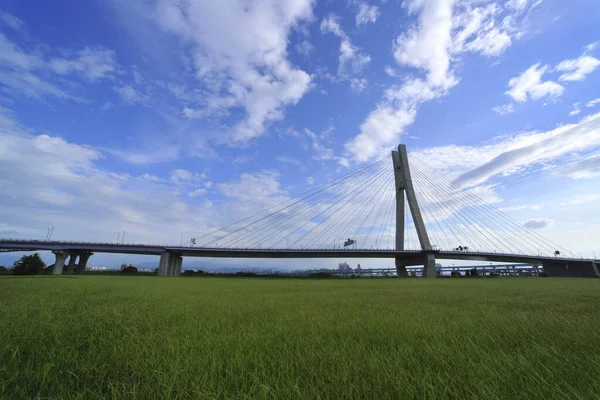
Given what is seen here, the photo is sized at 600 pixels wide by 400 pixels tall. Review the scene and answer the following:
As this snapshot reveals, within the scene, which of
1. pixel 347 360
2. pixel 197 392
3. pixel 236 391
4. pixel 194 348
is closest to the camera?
pixel 197 392

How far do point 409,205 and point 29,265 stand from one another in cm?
7232

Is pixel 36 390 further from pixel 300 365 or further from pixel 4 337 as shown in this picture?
pixel 300 365

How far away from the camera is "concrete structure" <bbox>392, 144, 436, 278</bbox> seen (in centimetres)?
4859

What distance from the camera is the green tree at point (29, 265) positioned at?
48.1 meters

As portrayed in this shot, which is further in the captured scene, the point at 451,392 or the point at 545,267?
the point at 545,267

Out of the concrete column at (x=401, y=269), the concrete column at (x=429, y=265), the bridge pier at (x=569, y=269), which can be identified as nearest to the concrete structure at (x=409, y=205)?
the concrete column at (x=429, y=265)

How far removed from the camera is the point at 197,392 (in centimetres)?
172

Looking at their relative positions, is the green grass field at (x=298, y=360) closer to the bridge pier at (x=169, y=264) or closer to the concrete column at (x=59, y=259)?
the bridge pier at (x=169, y=264)

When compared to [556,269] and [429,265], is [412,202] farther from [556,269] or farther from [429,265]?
[556,269]

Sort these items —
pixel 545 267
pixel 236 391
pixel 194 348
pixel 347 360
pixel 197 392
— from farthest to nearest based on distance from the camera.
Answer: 1. pixel 545 267
2. pixel 194 348
3. pixel 347 360
4. pixel 236 391
5. pixel 197 392

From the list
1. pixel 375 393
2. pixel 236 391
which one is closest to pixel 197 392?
pixel 236 391

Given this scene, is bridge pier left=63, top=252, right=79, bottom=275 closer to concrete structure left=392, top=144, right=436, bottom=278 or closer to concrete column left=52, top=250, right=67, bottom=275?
concrete column left=52, top=250, right=67, bottom=275

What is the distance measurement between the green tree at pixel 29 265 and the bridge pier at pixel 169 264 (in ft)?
69.9

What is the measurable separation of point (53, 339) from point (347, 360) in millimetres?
3441
